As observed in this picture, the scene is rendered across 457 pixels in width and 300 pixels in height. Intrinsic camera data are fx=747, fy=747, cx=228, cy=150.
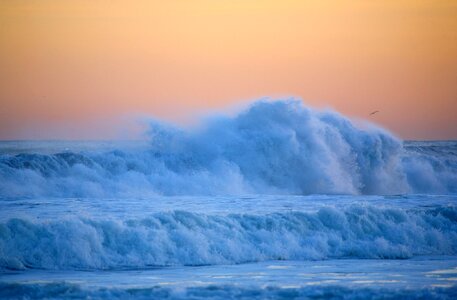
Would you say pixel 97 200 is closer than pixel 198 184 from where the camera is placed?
Yes

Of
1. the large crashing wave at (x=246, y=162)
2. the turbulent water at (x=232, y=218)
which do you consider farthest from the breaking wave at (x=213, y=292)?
the large crashing wave at (x=246, y=162)

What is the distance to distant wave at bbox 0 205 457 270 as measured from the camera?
49.8 feet

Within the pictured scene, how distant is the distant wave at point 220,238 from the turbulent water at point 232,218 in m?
0.04

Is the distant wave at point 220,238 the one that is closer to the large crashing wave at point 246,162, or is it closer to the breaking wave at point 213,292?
the breaking wave at point 213,292

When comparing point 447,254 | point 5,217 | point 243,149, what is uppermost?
point 243,149

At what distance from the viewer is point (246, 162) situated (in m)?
29.0

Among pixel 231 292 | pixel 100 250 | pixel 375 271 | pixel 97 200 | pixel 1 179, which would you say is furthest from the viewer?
pixel 1 179

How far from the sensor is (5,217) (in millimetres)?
17312

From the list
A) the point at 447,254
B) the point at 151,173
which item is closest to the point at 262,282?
the point at 447,254

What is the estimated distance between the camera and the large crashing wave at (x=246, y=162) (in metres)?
25.8

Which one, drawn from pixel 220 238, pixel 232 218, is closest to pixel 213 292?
pixel 220 238

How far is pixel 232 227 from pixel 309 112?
1385 centimetres

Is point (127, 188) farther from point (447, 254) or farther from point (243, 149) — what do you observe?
point (447, 254)

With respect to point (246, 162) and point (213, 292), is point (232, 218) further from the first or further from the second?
point (246, 162)
